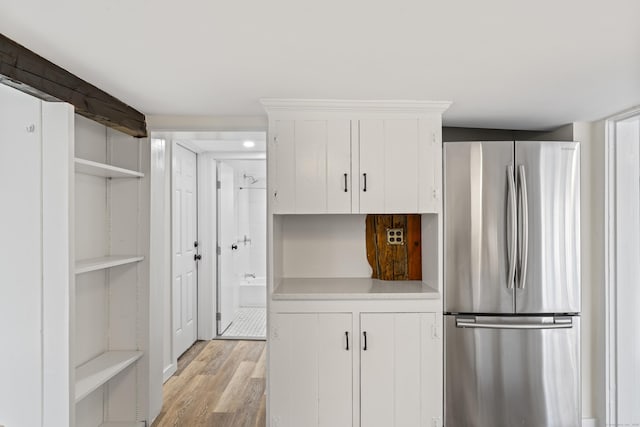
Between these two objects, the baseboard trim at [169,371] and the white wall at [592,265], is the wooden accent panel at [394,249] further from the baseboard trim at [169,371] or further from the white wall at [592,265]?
the baseboard trim at [169,371]

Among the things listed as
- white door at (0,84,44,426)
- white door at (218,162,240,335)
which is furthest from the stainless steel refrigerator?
white door at (218,162,240,335)

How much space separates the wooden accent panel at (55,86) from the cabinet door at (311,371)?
1615 millimetres

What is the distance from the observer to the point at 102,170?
2576 mm

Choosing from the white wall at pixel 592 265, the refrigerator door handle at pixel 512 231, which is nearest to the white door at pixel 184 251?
the refrigerator door handle at pixel 512 231

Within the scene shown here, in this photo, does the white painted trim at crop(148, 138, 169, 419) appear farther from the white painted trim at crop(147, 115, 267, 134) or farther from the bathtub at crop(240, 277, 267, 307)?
the bathtub at crop(240, 277, 267, 307)

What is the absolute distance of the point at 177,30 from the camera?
156 centimetres

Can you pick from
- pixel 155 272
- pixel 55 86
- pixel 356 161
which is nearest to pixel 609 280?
pixel 356 161

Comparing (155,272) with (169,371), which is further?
(169,371)

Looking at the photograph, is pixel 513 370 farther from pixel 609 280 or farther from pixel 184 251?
pixel 184 251

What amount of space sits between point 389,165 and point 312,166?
1.70 feet

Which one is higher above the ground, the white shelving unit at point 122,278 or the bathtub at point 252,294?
the white shelving unit at point 122,278

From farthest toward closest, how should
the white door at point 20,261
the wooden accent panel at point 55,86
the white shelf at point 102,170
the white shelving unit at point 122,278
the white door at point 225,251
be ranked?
the white door at point 225,251 < the white shelving unit at point 122,278 < the white shelf at point 102,170 < the white door at point 20,261 < the wooden accent panel at point 55,86

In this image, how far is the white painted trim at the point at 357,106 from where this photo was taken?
2.61m

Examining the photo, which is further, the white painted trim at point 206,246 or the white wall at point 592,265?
the white painted trim at point 206,246
